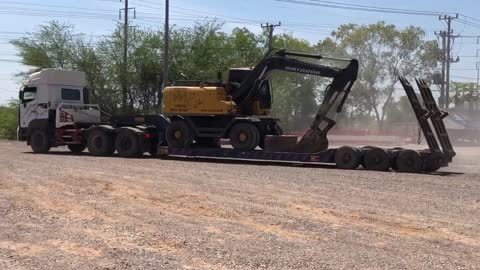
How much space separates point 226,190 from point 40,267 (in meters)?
7.06

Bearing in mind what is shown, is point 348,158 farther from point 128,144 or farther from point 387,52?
point 387,52

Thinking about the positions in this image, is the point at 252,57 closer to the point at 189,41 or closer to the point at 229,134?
the point at 189,41

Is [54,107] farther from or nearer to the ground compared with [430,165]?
farther from the ground

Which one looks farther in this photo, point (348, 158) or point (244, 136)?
point (244, 136)

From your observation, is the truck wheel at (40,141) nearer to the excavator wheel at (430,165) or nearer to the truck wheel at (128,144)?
the truck wheel at (128,144)

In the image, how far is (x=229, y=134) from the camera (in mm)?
22734

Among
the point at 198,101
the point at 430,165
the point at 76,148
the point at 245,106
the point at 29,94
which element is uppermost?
the point at 29,94

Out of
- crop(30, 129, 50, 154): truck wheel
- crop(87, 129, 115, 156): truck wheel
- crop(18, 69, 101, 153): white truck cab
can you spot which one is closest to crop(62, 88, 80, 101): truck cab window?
crop(18, 69, 101, 153): white truck cab

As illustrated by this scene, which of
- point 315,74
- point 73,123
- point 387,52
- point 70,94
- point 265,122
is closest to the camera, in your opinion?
point 315,74

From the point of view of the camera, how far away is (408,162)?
62.5 feet

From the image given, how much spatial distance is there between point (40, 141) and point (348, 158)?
1423 cm

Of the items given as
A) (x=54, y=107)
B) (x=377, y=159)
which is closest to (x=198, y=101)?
(x=377, y=159)

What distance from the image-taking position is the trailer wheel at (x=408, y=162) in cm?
1881

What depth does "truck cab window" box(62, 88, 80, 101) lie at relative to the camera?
2689cm
